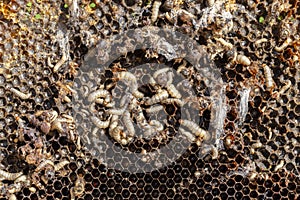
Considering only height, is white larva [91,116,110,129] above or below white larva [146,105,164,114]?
below

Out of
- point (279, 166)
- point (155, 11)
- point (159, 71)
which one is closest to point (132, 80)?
point (159, 71)

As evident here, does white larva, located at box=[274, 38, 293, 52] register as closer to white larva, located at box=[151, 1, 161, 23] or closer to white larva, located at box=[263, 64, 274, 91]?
white larva, located at box=[263, 64, 274, 91]

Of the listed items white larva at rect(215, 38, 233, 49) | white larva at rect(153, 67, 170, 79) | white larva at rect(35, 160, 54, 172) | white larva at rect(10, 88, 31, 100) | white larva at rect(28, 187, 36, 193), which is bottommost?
white larva at rect(28, 187, 36, 193)

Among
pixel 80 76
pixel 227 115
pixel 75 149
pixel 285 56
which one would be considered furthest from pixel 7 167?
pixel 285 56

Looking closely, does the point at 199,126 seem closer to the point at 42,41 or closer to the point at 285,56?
the point at 285,56

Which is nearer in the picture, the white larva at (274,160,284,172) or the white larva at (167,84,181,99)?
the white larva at (167,84,181,99)

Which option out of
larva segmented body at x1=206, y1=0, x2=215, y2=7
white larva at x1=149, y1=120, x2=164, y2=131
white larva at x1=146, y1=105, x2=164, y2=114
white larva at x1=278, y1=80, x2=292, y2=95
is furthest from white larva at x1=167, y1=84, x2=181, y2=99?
white larva at x1=278, y1=80, x2=292, y2=95
